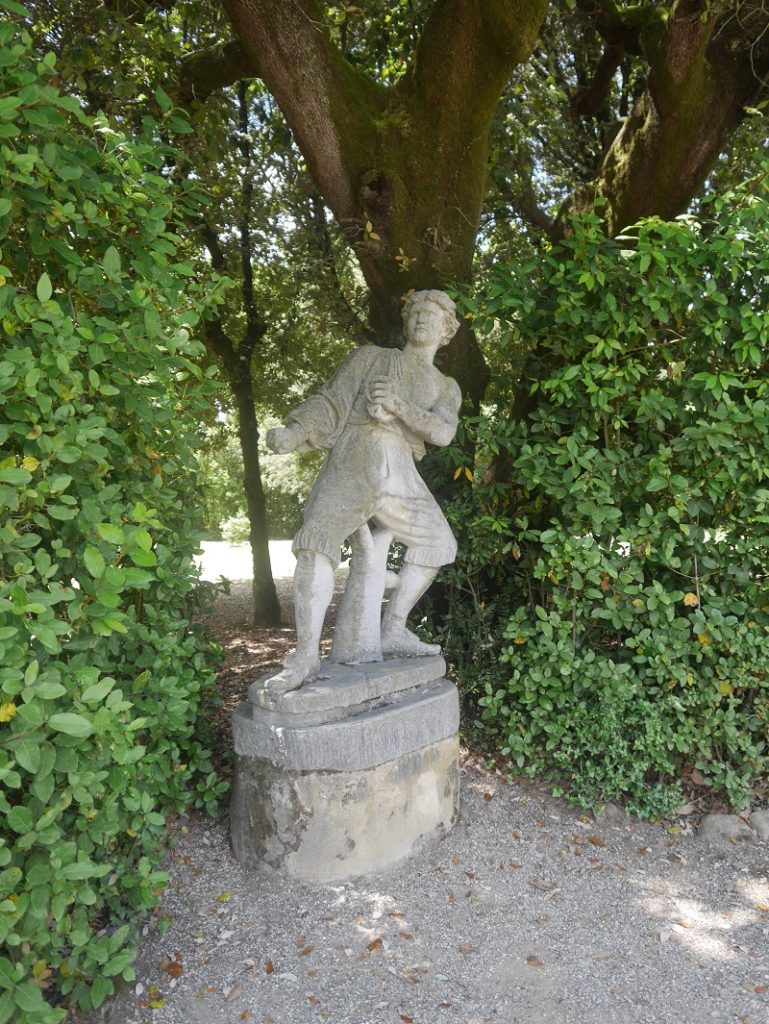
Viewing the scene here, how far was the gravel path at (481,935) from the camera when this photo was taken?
9.82 ft

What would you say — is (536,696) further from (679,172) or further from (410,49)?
(410,49)

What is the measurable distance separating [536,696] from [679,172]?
372cm

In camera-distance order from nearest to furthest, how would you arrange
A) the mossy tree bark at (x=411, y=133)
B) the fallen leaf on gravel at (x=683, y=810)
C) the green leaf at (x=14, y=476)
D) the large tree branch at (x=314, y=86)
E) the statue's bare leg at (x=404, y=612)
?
the green leaf at (x=14, y=476), the statue's bare leg at (x=404, y=612), the fallen leaf on gravel at (x=683, y=810), the large tree branch at (x=314, y=86), the mossy tree bark at (x=411, y=133)

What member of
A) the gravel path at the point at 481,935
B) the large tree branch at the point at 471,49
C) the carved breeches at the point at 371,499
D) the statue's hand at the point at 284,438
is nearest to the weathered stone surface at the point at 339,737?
the gravel path at the point at 481,935

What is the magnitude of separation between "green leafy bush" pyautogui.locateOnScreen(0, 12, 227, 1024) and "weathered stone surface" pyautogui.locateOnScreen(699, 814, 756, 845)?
298 cm

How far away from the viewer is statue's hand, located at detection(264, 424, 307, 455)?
3.75 meters

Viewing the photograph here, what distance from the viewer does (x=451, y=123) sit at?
519 cm

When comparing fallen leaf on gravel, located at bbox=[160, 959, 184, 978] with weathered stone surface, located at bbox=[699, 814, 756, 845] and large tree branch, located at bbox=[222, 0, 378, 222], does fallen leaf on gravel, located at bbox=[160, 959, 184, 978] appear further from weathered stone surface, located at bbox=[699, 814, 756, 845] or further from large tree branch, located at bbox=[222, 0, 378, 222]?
large tree branch, located at bbox=[222, 0, 378, 222]

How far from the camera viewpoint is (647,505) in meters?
4.17

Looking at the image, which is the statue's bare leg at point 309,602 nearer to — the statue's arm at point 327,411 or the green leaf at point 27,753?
the statue's arm at point 327,411

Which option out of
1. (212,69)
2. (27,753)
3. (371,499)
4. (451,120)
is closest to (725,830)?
(371,499)

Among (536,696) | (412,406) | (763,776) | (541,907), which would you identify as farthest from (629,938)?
(412,406)

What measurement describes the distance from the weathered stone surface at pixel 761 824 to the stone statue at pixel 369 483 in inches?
90.8

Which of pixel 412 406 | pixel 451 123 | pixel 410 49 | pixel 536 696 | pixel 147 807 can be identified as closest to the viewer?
pixel 147 807
